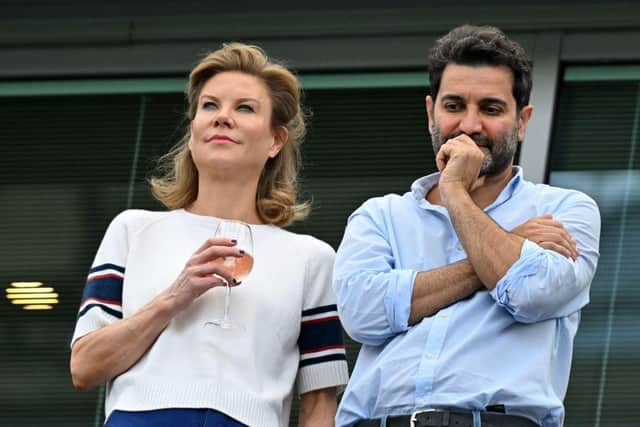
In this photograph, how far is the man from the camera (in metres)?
3.77

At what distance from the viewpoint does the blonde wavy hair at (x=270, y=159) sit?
4578 mm

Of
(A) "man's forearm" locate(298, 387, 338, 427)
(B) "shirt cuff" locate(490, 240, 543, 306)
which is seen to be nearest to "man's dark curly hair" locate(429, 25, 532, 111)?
(B) "shirt cuff" locate(490, 240, 543, 306)

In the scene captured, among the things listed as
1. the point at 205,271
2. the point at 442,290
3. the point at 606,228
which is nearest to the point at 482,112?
the point at 442,290

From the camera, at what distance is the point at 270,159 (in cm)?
471

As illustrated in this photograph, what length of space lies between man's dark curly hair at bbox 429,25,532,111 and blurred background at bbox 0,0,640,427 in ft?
6.21

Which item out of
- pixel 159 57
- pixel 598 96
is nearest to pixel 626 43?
pixel 598 96

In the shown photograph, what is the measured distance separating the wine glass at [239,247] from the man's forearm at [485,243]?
574 millimetres

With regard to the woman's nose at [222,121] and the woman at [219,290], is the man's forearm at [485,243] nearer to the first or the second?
the woman at [219,290]

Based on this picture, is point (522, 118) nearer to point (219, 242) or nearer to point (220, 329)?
point (219, 242)

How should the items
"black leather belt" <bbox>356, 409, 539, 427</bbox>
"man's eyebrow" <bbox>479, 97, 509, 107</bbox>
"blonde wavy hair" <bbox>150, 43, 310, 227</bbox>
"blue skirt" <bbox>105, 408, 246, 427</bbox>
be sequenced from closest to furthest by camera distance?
"black leather belt" <bbox>356, 409, 539, 427</bbox> < "blue skirt" <bbox>105, 408, 246, 427</bbox> < "man's eyebrow" <bbox>479, 97, 509, 107</bbox> < "blonde wavy hair" <bbox>150, 43, 310, 227</bbox>

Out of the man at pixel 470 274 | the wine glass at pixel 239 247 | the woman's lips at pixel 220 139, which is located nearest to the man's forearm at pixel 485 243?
the man at pixel 470 274

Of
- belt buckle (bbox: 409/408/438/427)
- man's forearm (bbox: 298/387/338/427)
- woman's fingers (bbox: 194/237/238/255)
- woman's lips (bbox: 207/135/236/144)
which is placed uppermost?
woman's lips (bbox: 207/135/236/144)

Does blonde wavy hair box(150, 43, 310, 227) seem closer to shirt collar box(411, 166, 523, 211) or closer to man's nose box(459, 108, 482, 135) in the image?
shirt collar box(411, 166, 523, 211)

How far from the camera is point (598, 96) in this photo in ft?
20.6
